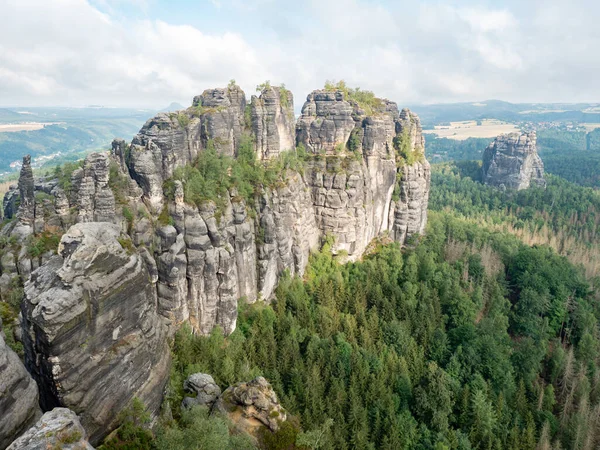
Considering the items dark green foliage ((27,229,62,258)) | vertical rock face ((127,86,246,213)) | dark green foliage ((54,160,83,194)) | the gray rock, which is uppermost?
vertical rock face ((127,86,246,213))

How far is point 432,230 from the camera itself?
232 ft

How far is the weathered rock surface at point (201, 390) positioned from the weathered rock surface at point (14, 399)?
13.1 meters

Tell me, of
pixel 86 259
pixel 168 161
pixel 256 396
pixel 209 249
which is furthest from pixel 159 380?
pixel 168 161

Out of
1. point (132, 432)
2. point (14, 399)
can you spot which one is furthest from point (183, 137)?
point (14, 399)

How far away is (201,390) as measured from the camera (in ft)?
99.3

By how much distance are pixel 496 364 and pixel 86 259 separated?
135 ft

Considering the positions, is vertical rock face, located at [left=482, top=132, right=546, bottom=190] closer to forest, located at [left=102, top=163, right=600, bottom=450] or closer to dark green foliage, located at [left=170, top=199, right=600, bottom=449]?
forest, located at [left=102, top=163, right=600, bottom=450]

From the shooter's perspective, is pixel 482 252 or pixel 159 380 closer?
pixel 159 380

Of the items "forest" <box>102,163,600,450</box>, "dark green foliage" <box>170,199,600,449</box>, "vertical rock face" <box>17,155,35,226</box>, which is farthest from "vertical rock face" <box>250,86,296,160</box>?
"vertical rock face" <box>17,155,35,226</box>

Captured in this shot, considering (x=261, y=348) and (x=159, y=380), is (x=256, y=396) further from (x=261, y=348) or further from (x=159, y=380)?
(x=261, y=348)

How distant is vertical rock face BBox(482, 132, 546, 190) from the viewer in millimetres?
119500

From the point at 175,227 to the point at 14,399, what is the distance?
857 inches

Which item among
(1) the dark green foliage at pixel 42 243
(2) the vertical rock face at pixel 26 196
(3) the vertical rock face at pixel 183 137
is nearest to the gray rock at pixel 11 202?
(2) the vertical rock face at pixel 26 196

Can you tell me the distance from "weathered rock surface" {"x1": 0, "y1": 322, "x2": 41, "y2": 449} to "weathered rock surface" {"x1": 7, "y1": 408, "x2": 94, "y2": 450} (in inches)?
70.6
